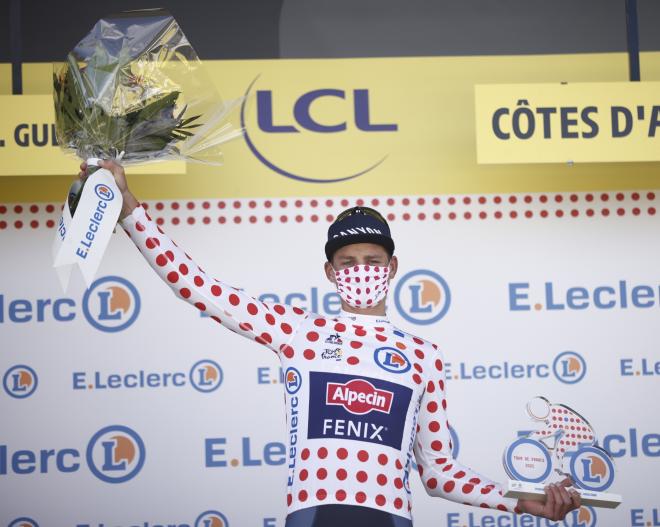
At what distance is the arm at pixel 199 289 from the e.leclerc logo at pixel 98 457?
2.32m

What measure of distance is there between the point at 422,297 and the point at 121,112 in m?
2.65

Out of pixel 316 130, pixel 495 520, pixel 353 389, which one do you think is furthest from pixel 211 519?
pixel 353 389

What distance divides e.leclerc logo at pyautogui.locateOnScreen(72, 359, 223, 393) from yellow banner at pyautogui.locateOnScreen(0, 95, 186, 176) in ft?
3.49

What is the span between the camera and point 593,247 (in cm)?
534

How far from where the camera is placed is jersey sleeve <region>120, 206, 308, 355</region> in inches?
114

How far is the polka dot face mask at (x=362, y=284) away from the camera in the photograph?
302 centimetres

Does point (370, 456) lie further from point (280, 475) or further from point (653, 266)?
point (653, 266)

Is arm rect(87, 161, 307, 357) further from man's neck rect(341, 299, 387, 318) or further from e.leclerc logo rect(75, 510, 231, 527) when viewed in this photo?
e.leclerc logo rect(75, 510, 231, 527)

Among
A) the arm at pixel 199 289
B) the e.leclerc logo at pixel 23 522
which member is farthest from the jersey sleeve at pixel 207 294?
the e.leclerc logo at pixel 23 522

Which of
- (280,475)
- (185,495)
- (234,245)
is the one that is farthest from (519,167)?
(185,495)

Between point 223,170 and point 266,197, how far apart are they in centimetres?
26

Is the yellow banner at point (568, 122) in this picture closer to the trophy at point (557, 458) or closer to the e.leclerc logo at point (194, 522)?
the trophy at point (557, 458)

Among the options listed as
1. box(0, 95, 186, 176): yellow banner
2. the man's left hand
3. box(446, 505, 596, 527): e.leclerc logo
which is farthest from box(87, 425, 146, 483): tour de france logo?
the man's left hand

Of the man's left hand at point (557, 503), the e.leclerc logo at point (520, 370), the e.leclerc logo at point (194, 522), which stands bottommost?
the e.leclerc logo at point (194, 522)
